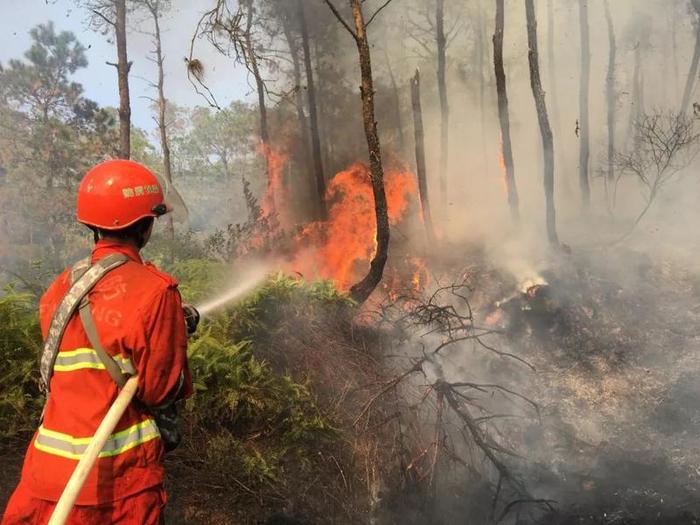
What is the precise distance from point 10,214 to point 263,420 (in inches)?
1010

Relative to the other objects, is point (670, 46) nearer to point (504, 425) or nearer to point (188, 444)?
point (504, 425)

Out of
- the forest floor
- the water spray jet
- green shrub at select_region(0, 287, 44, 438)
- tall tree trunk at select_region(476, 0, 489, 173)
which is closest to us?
green shrub at select_region(0, 287, 44, 438)

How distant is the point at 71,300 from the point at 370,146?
6.29 meters

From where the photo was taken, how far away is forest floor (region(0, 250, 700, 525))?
474 cm

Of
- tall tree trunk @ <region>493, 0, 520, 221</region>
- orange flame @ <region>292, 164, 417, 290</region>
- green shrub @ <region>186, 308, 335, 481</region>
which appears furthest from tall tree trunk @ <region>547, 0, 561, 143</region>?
green shrub @ <region>186, 308, 335, 481</region>

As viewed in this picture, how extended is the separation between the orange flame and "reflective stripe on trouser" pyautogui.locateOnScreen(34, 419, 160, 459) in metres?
10.7

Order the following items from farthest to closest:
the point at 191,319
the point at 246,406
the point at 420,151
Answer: the point at 420,151 → the point at 246,406 → the point at 191,319

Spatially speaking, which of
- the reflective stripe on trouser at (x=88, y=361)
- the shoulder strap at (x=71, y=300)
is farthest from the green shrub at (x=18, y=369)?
the reflective stripe on trouser at (x=88, y=361)

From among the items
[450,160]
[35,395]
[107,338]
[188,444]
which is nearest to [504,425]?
[188,444]

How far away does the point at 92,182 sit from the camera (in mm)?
2467

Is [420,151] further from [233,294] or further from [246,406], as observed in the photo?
[246,406]

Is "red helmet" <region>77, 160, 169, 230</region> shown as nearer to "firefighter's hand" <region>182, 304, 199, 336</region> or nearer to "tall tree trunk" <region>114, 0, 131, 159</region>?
"firefighter's hand" <region>182, 304, 199, 336</region>

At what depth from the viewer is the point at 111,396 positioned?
2262mm

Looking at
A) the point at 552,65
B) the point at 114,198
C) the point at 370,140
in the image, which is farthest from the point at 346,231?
the point at 552,65
